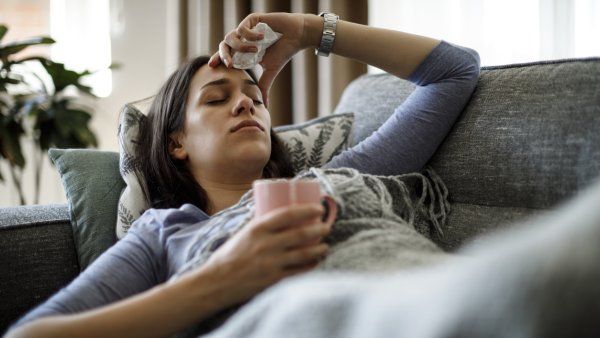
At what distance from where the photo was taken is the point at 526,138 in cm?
111

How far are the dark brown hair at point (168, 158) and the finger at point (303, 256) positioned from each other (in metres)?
0.52

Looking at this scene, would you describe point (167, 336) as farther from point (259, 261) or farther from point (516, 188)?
point (516, 188)

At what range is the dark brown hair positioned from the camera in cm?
131

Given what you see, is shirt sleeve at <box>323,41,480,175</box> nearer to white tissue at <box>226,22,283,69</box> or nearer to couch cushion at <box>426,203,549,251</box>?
couch cushion at <box>426,203,549,251</box>

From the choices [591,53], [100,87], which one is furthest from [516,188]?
[100,87]

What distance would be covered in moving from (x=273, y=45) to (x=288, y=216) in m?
0.70

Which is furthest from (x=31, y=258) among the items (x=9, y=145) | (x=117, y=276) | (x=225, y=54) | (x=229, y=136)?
(x=9, y=145)

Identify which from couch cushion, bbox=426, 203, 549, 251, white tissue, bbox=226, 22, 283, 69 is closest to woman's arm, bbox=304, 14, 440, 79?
white tissue, bbox=226, 22, 283, 69

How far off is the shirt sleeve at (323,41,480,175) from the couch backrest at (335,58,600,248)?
35 millimetres

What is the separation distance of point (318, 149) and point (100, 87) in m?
2.32

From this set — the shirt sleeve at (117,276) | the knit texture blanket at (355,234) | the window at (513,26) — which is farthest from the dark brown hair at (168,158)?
the window at (513,26)

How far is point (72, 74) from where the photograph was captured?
2.64 m

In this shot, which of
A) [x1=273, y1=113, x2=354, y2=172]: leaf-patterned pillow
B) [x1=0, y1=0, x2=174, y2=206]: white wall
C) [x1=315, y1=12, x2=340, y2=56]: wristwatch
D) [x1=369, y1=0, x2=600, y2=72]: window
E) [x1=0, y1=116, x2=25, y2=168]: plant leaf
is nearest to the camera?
[x1=315, y1=12, x2=340, y2=56]: wristwatch

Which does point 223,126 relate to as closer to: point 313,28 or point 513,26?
point 313,28
